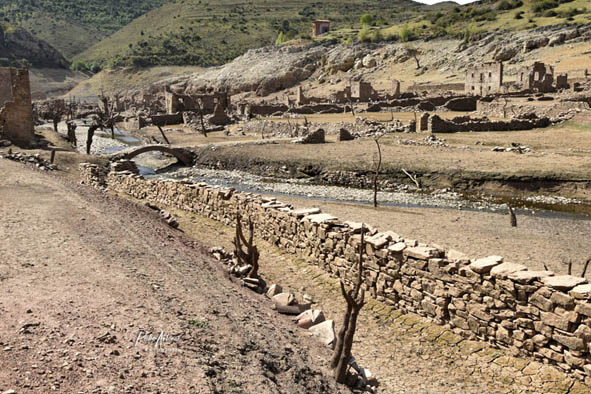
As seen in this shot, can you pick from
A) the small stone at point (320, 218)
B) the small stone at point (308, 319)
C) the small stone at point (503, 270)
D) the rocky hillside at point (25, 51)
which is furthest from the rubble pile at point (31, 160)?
the rocky hillside at point (25, 51)

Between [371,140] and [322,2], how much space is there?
156736 mm

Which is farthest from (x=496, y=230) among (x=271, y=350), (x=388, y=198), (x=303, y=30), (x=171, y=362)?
(x=303, y=30)

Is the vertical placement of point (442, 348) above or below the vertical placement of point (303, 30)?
below

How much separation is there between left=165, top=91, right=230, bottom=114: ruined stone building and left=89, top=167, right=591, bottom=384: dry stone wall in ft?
140

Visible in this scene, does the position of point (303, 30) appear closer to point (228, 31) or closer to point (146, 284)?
point (228, 31)

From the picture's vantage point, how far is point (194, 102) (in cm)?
5444

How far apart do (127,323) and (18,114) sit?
26486 mm

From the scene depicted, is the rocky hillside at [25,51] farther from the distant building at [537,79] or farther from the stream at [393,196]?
the stream at [393,196]

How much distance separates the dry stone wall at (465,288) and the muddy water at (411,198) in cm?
1074

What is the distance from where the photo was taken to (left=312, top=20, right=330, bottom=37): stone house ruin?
393ft

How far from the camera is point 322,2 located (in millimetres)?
178625

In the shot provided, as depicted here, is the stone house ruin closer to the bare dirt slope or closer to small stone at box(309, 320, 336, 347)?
the bare dirt slope

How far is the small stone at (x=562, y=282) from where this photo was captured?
685 cm

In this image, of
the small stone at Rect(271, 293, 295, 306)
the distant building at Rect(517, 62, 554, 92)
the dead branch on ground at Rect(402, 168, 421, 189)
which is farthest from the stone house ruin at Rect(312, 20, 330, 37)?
the small stone at Rect(271, 293, 295, 306)
